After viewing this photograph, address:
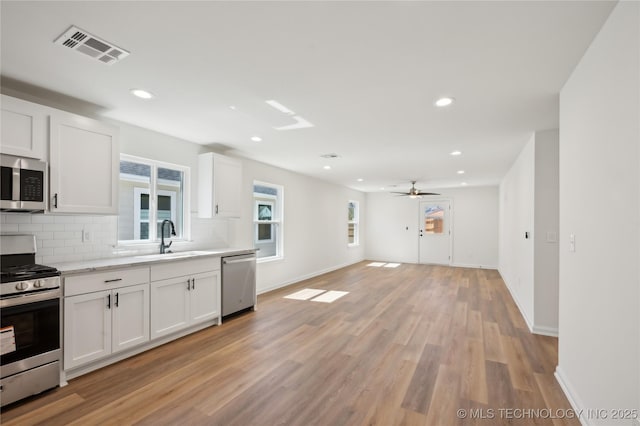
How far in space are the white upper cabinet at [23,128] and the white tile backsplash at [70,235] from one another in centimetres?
64

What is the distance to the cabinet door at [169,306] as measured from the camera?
323 centimetres

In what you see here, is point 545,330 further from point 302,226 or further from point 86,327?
point 86,327

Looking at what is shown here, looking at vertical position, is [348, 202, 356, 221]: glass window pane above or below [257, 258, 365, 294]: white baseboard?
above

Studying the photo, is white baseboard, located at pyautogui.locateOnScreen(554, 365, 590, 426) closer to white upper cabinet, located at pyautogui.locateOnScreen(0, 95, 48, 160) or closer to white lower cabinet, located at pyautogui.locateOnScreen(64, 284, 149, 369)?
white lower cabinet, located at pyautogui.locateOnScreen(64, 284, 149, 369)

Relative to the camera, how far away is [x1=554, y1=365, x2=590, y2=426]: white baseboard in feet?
6.74

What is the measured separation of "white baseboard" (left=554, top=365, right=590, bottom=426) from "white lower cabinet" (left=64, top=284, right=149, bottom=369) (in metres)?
3.68

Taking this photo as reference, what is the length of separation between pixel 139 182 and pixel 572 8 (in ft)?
14.1

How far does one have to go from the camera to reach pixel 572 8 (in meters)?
1.63

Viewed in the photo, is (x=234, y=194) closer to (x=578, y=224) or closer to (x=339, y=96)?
(x=339, y=96)

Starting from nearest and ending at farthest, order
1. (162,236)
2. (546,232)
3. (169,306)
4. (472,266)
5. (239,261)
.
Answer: (169,306) < (546,232) < (162,236) < (239,261) < (472,266)

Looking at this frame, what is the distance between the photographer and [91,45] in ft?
6.53

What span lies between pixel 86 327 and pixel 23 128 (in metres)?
1.74

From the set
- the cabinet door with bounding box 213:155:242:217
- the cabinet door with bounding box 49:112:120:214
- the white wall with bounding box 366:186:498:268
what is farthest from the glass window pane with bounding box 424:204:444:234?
the cabinet door with bounding box 49:112:120:214

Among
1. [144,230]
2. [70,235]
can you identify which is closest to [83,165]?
[70,235]
